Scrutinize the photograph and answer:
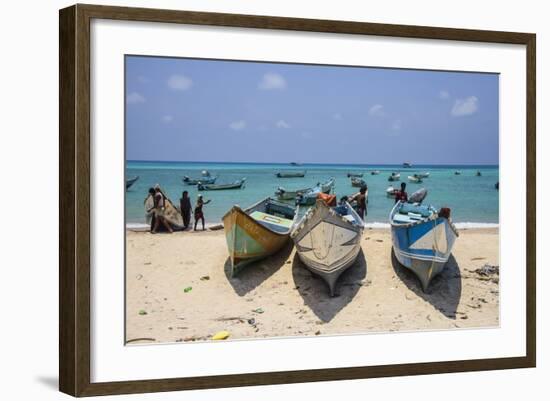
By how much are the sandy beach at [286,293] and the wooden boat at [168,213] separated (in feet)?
0.30

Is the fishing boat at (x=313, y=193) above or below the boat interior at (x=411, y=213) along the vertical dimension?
above

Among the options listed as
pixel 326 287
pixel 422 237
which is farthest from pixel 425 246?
pixel 326 287

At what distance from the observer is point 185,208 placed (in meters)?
6.73

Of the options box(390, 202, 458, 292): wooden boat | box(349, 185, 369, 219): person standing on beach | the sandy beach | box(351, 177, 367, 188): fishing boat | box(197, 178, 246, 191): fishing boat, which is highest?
box(351, 177, 367, 188): fishing boat

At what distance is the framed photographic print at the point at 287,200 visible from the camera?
625 centimetres

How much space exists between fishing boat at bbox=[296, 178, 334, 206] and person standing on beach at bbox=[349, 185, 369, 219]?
25 cm

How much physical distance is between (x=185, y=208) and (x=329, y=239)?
51.5 inches

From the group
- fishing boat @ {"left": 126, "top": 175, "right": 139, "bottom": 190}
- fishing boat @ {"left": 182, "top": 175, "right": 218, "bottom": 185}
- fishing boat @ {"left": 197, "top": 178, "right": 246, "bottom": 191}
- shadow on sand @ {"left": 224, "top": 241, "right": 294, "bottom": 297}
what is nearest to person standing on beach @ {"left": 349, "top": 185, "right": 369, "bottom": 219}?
shadow on sand @ {"left": 224, "top": 241, "right": 294, "bottom": 297}

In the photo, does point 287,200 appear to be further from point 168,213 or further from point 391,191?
point 168,213

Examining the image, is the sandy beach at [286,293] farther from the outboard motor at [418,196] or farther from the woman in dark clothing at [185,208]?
the outboard motor at [418,196]

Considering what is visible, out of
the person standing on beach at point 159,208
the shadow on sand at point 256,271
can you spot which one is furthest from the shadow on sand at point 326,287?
the person standing on beach at point 159,208

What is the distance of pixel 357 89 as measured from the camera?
7.06 metres

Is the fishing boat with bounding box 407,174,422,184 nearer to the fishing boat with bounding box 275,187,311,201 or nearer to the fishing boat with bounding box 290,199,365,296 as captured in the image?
the fishing boat with bounding box 290,199,365,296

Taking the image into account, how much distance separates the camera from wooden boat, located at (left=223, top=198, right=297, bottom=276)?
6.88 meters
